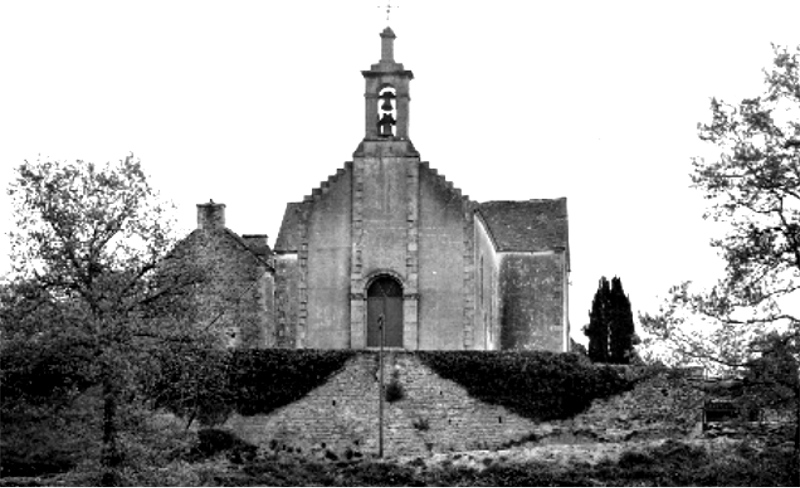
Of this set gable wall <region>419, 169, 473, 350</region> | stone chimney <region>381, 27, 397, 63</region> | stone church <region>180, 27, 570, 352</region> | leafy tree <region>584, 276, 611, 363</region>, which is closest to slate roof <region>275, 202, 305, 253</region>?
stone church <region>180, 27, 570, 352</region>

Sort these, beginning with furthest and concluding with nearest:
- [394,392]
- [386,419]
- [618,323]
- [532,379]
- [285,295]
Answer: [618,323], [285,295], [532,379], [394,392], [386,419]

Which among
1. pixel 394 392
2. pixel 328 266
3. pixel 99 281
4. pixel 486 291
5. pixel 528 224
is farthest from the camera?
pixel 528 224

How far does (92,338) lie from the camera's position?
30.1 metres

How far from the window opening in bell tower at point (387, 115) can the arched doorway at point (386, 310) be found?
16.2ft

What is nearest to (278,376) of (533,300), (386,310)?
(386,310)

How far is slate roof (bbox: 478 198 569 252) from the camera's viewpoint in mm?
52719

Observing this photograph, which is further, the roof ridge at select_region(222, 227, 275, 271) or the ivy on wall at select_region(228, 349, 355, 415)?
the roof ridge at select_region(222, 227, 275, 271)

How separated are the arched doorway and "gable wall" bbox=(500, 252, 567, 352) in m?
8.07

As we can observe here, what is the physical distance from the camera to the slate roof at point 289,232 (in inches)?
2061

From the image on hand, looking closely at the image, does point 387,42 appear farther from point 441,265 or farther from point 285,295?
point 285,295

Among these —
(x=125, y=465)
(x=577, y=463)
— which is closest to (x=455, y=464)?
(x=577, y=463)

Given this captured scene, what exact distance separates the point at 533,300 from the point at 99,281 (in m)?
24.2

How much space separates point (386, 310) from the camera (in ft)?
Answer: 145

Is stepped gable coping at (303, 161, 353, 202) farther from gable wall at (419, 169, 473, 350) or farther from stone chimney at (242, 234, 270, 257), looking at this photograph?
stone chimney at (242, 234, 270, 257)
